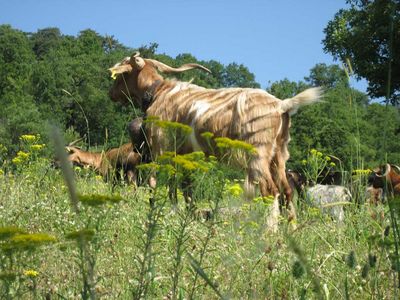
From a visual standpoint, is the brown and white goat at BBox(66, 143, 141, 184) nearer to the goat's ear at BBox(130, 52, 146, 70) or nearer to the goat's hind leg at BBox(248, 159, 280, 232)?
the goat's ear at BBox(130, 52, 146, 70)

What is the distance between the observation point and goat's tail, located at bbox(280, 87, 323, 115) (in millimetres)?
8398

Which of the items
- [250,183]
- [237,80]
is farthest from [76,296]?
[237,80]

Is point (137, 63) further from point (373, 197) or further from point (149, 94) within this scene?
point (373, 197)

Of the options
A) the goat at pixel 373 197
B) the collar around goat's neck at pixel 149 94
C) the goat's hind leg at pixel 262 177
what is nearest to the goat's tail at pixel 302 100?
the goat's hind leg at pixel 262 177

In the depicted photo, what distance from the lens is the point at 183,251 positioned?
2580mm

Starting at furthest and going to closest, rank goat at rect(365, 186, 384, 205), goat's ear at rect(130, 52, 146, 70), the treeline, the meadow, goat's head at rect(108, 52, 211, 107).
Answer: the treeline, goat's ear at rect(130, 52, 146, 70), goat's head at rect(108, 52, 211, 107), goat at rect(365, 186, 384, 205), the meadow

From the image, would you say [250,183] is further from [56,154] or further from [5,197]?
[56,154]

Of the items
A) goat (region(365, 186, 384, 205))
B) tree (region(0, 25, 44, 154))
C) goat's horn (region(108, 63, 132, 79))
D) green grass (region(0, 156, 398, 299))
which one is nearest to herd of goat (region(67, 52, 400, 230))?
goat (region(365, 186, 384, 205))

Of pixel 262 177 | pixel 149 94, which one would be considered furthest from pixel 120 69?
pixel 262 177

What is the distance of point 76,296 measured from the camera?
2998mm

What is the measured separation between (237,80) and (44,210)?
10733 cm

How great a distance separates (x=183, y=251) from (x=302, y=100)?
6.09m

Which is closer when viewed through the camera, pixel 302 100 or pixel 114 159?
pixel 302 100

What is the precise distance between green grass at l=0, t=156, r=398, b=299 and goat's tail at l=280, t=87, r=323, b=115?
2.78 m
